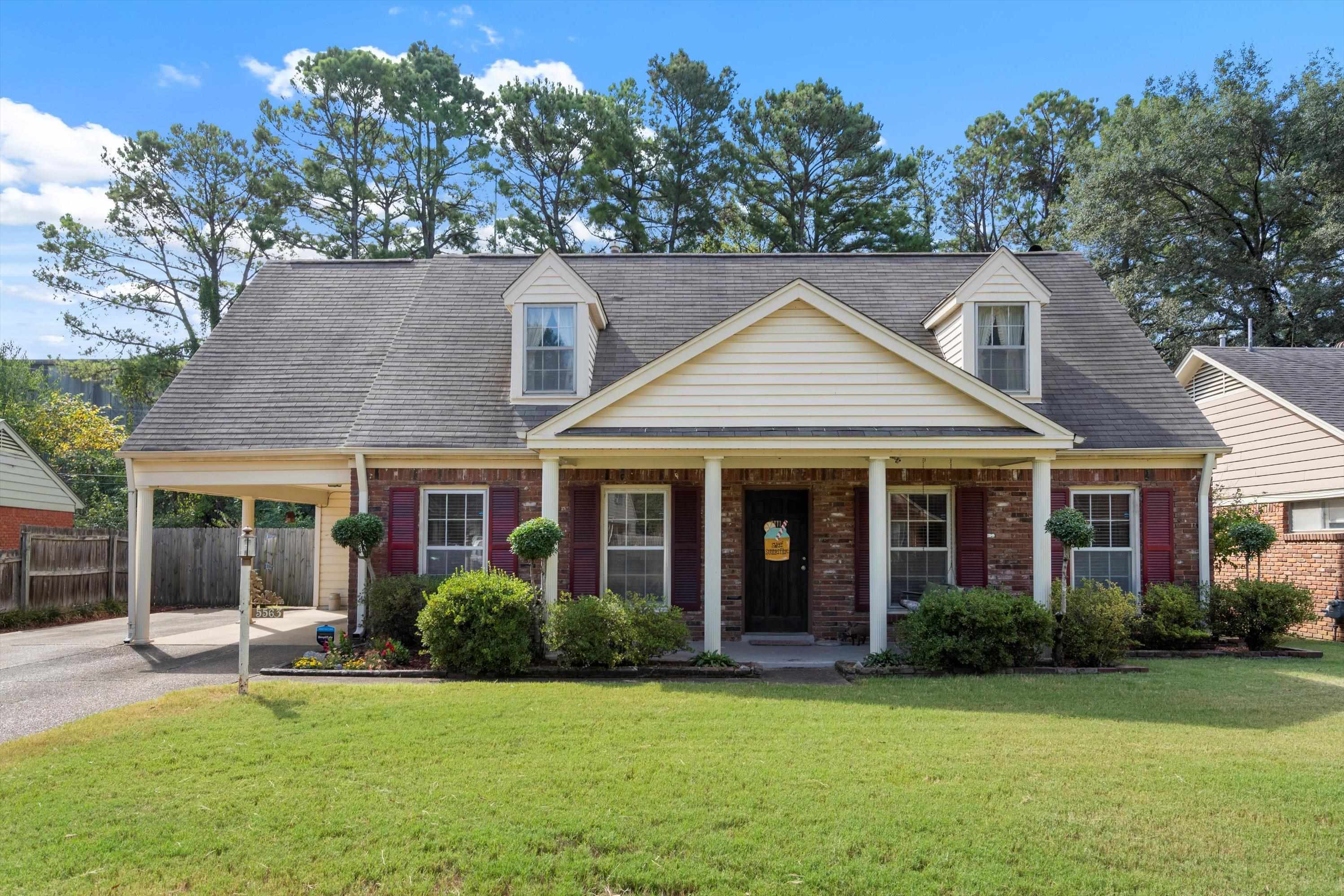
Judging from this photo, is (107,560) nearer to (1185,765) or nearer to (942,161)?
(1185,765)

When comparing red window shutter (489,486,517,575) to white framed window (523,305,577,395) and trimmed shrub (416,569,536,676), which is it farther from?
trimmed shrub (416,569,536,676)

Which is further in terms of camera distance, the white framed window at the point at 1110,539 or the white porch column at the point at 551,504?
the white framed window at the point at 1110,539

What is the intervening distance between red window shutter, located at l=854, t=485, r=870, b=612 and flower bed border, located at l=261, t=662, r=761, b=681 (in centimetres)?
314

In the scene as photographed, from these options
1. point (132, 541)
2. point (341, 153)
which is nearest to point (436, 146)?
point (341, 153)

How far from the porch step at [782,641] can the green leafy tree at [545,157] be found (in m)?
19.8

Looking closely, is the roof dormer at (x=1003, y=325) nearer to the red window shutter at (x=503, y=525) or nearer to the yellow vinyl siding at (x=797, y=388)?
the yellow vinyl siding at (x=797, y=388)

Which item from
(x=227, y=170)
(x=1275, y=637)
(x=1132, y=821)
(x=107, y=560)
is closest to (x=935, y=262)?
(x=1275, y=637)

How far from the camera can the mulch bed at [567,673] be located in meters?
10.4

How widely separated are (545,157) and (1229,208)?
22226 mm

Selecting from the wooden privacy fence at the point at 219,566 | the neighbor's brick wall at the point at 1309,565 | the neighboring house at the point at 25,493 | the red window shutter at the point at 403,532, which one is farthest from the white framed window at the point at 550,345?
the neighbor's brick wall at the point at 1309,565

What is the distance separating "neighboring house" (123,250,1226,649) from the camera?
1134 cm

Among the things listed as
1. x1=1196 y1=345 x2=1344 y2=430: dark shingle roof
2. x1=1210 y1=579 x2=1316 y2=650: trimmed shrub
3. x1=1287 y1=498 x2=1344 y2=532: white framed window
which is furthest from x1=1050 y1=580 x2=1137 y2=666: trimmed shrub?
x1=1196 y1=345 x2=1344 y2=430: dark shingle roof

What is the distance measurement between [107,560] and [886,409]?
54.6ft

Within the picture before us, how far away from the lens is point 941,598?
10.6m
